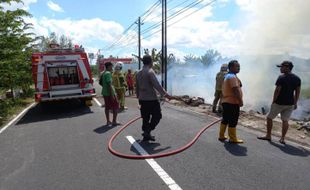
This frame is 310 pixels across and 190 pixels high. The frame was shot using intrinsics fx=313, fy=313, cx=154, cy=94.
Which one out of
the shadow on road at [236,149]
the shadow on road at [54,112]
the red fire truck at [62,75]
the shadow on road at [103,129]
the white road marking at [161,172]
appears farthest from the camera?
the red fire truck at [62,75]

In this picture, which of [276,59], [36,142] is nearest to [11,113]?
[36,142]

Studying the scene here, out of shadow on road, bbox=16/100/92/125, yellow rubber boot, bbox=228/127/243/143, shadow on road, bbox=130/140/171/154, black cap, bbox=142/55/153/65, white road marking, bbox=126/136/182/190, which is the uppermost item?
black cap, bbox=142/55/153/65

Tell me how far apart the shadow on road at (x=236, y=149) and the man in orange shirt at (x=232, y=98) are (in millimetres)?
242

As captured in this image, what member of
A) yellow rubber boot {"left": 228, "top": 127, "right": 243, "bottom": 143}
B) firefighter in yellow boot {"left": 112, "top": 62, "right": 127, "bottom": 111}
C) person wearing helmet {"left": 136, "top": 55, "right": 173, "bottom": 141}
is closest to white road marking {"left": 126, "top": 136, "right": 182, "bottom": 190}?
person wearing helmet {"left": 136, "top": 55, "right": 173, "bottom": 141}

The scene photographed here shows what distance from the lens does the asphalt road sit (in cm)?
461

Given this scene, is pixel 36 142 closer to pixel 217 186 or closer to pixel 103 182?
pixel 103 182

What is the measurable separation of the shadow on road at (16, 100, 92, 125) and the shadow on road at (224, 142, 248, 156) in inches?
262

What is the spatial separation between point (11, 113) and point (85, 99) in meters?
2.97

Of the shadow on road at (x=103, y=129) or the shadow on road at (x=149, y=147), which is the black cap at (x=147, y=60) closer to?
the shadow on road at (x=149, y=147)

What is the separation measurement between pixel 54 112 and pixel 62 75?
1.59 meters

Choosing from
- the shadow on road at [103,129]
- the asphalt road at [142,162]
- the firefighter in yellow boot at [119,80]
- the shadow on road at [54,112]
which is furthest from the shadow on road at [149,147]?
the shadow on road at [54,112]

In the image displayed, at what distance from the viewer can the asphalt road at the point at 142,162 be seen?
4605mm

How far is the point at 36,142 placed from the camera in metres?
7.46

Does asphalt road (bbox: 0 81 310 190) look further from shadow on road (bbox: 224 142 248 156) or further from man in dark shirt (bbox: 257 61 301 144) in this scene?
man in dark shirt (bbox: 257 61 301 144)
